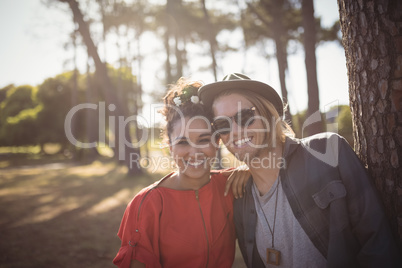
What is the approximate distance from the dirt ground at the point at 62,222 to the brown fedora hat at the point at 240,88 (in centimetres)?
346

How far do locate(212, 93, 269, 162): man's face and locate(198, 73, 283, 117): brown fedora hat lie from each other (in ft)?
0.38

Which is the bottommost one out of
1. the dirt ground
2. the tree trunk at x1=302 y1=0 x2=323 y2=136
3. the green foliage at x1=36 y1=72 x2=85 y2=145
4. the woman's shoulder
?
the dirt ground

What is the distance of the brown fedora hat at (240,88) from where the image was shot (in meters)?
2.28

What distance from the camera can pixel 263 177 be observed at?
7.65 ft

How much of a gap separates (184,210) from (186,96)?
1281mm

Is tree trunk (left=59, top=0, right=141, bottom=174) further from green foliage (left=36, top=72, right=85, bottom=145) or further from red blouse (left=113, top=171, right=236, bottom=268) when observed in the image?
green foliage (left=36, top=72, right=85, bottom=145)

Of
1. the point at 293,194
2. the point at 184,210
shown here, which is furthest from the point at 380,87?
the point at 184,210

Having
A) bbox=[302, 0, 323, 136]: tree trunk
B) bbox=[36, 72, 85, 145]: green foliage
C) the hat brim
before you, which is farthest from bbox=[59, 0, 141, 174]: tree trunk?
bbox=[36, 72, 85, 145]: green foliage

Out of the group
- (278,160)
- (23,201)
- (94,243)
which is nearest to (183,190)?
(278,160)

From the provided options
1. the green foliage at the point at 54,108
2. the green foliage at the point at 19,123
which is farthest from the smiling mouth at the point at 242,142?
the green foliage at the point at 19,123

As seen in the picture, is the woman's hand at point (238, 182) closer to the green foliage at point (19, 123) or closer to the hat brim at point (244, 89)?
the hat brim at point (244, 89)

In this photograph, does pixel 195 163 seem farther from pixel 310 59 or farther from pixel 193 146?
pixel 310 59

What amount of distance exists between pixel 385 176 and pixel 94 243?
5787mm

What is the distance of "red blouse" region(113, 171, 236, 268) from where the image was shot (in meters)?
2.09
